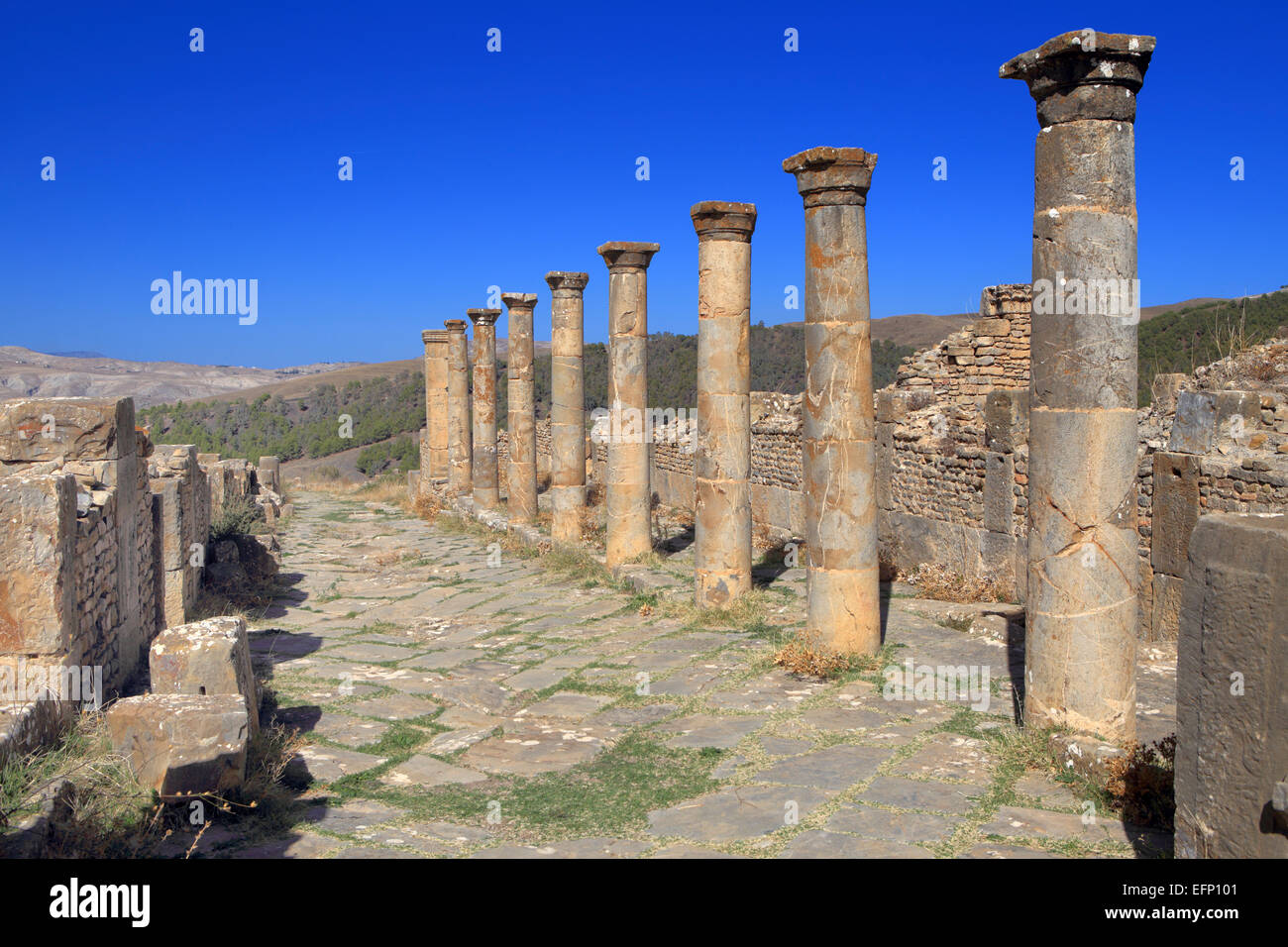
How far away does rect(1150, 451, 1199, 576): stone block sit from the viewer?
736 cm

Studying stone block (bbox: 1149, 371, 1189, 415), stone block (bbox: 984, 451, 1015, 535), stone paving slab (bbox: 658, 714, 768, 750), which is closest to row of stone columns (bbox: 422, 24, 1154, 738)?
stone paving slab (bbox: 658, 714, 768, 750)

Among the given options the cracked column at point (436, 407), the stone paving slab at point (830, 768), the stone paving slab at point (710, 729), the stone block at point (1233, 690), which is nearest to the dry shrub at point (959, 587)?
the stone paving slab at point (710, 729)

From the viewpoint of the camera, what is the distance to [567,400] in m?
14.0

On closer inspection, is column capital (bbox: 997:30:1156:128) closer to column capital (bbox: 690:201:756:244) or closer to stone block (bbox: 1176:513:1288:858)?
stone block (bbox: 1176:513:1288:858)

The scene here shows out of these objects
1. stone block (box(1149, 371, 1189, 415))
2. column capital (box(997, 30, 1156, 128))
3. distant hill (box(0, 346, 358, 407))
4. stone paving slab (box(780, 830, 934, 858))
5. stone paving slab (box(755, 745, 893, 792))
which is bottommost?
stone paving slab (box(755, 745, 893, 792))

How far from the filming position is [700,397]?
905 cm

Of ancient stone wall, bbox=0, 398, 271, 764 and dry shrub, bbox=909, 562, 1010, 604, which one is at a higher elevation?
ancient stone wall, bbox=0, 398, 271, 764

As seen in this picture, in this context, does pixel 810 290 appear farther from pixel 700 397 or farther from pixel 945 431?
pixel 945 431

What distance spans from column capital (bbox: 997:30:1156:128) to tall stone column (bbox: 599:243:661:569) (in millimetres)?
6651

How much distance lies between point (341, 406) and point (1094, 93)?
5659 centimetres

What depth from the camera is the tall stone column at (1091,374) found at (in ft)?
16.2

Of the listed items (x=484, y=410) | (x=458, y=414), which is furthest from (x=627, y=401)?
(x=458, y=414)
